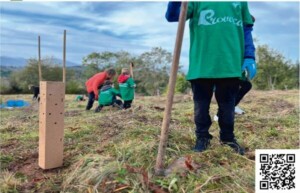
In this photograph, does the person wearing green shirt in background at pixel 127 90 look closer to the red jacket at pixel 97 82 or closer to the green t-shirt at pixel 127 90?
the green t-shirt at pixel 127 90

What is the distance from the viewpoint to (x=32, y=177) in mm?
2490

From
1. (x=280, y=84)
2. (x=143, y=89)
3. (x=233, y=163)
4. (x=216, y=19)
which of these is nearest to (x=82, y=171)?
(x=233, y=163)

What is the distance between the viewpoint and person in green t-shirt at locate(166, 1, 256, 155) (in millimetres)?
2619

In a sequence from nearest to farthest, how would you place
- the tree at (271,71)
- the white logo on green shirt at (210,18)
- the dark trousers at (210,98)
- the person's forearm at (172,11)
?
the person's forearm at (172,11), the white logo on green shirt at (210,18), the dark trousers at (210,98), the tree at (271,71)

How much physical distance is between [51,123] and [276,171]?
1538mm

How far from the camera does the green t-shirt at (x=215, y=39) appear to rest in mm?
2617

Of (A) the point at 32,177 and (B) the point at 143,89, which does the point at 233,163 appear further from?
(B) the point at 143,89

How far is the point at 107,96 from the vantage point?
8133mm

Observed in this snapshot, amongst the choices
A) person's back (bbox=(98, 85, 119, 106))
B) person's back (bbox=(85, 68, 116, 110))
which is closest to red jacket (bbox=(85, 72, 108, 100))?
person's back (bbox=(85, 68, 116, 110))

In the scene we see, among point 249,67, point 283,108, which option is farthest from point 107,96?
point 249,67

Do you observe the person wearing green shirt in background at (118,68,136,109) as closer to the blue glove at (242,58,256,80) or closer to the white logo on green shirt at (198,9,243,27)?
the blue glove at (242,58,256,80)

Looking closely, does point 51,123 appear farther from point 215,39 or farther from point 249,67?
point 249,67

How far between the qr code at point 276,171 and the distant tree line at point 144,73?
55.3ft

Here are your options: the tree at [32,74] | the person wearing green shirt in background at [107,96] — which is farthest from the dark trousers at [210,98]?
the tree at [32,74]
